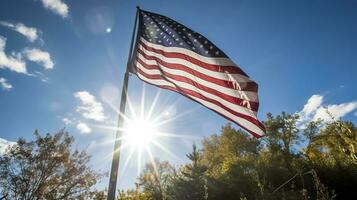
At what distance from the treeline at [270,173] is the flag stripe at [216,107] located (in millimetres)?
1178

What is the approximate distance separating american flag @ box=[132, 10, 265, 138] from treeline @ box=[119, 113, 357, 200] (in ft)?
5.14

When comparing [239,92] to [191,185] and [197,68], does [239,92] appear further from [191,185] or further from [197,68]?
[191,185]

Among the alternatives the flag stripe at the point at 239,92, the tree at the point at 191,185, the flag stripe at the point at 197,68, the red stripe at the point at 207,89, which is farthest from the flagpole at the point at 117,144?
the tree at the point at 191,185

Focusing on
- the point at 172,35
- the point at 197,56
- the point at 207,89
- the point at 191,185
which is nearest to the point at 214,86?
the point at 207,89

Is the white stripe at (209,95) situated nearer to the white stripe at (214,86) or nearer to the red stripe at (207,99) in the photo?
the red stripe at (207,99)

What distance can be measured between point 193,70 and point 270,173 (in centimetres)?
2284

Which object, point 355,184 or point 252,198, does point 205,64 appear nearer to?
point 252,198

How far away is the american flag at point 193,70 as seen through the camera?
5535 mm

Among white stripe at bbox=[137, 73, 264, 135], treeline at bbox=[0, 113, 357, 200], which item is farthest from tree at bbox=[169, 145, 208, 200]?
white stripe at bbox=[137, 73, 264, 135]

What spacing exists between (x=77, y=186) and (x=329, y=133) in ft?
121

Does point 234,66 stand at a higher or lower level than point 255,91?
higher

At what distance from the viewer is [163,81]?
6.53 metres

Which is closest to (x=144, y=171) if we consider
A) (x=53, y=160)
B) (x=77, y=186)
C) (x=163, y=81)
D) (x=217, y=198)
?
(x=77, y=186)

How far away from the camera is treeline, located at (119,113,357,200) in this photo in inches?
340
